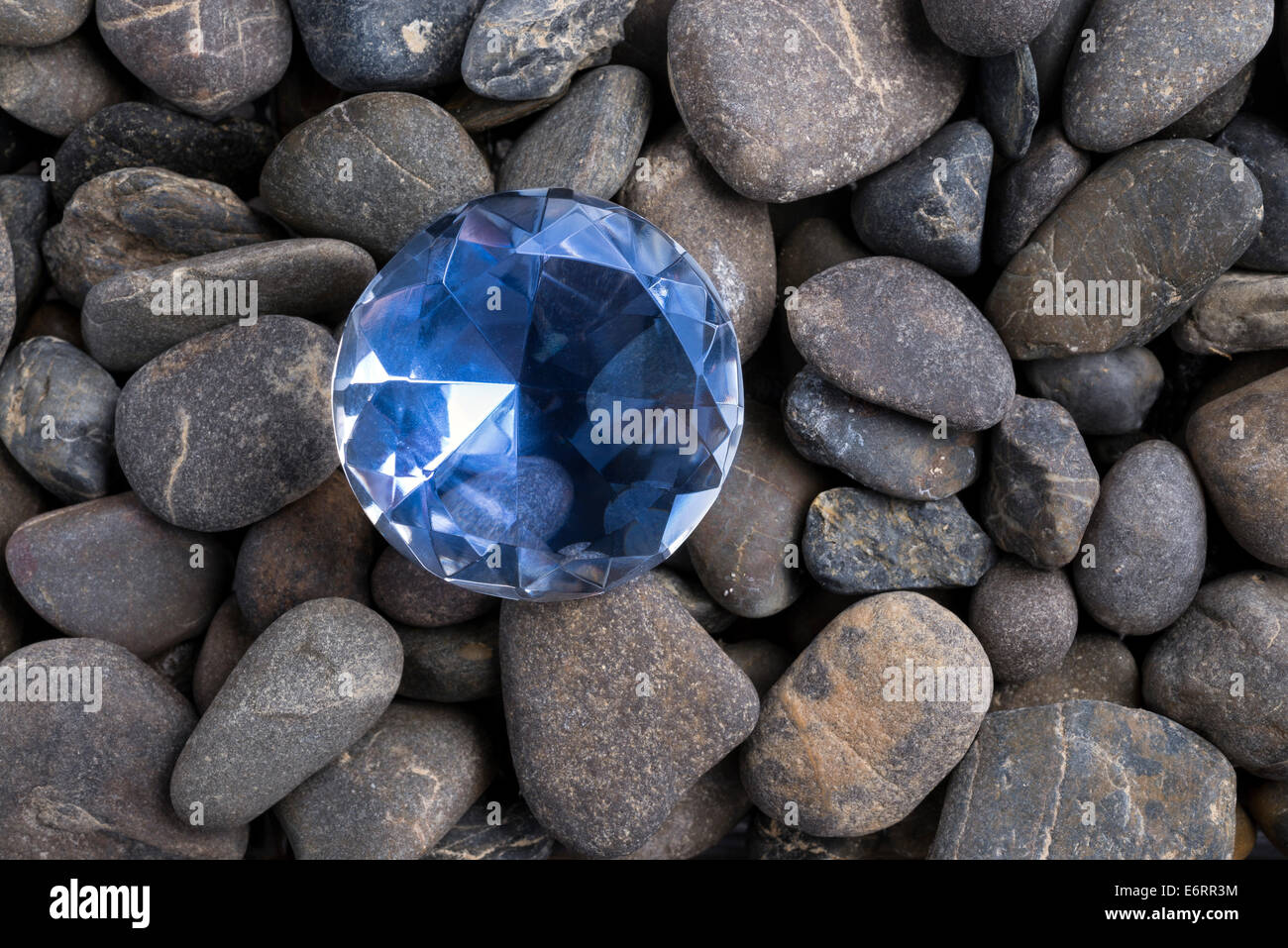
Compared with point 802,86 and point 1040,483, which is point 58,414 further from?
point 1040,483

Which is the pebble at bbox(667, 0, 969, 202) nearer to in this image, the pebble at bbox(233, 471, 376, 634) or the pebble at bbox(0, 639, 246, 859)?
the pebble at bbox(233, 471, 376, 634)

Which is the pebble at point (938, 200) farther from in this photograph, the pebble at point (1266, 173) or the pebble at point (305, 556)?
the pebble at point (305, 556)

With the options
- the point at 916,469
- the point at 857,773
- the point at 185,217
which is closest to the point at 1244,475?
the point at 916,469

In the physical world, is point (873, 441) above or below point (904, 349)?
below

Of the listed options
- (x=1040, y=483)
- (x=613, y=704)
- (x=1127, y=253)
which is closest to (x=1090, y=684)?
(x=1040, y=483)

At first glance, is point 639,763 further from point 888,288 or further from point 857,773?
point 888,288

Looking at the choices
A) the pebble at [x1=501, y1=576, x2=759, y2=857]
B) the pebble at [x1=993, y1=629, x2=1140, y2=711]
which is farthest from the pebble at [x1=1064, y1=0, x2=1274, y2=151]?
the pebble at [x1=501, y1=576, x2=759, y2=857]
